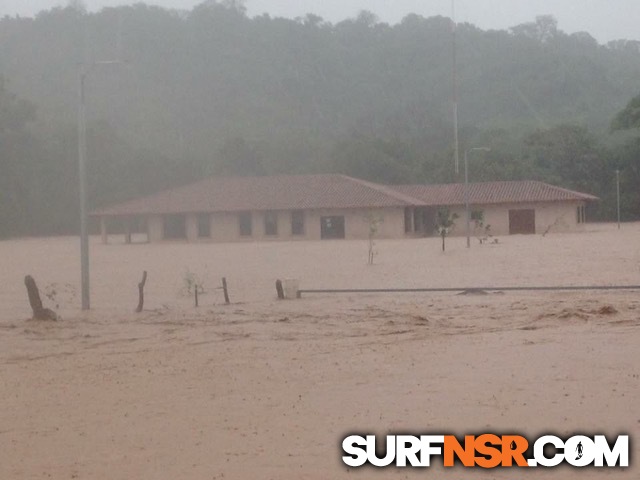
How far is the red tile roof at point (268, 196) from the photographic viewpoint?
2731 inches

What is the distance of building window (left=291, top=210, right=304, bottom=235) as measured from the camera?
7069 cm

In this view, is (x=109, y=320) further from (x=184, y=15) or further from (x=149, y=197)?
(x=184, y=15)

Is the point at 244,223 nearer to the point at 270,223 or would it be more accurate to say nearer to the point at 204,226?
the point at 270,223

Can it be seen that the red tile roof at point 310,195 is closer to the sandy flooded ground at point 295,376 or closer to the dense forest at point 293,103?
the dense forest at point 293,103

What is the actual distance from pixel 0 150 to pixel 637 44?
375 feet

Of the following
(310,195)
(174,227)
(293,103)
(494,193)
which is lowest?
(174,227)

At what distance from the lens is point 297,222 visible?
70.9 metres

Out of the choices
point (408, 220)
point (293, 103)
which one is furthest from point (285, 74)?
point (408, 220)

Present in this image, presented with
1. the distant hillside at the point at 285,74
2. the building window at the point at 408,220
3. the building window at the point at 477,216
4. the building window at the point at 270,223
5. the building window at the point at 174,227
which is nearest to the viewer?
the building window at the point at 477,216

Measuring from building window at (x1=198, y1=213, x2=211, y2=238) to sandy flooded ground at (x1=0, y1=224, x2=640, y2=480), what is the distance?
41.3 metres

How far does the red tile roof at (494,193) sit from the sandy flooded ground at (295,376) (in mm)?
40452

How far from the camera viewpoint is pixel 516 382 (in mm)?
12711

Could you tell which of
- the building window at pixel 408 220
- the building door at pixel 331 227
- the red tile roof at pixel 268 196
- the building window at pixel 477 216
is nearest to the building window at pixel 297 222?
the red tile roof at pixel 268 196

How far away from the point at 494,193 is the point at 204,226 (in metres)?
20.1
